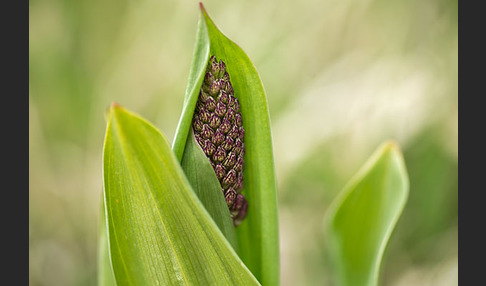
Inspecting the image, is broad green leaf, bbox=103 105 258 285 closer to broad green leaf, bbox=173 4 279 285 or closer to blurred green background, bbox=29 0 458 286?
broad green leaf, bbox=173 4 279 285

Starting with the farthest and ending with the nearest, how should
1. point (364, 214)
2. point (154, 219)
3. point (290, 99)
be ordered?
point (290, 99), point (364, 214), point (154, 219)

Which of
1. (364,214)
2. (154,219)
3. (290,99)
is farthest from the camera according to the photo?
(290,99)

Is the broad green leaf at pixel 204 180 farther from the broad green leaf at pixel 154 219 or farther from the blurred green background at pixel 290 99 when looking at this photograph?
the blurred green background at pixel 290 99

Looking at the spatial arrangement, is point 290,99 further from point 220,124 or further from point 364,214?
A: point 220,124

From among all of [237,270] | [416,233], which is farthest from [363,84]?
[237,270]

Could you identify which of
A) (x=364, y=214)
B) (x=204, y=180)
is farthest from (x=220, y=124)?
(x=364, y=214)

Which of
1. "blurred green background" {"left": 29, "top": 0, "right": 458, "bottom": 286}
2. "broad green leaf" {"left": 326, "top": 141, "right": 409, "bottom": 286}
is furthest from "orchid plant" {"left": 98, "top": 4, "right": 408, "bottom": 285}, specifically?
"blurred green background" {"left": 29, "top": 0, "right": 458, "bottom": 286}

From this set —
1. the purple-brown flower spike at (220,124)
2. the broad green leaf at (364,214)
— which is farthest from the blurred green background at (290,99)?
the purple-brown flower spike at (220,124)
